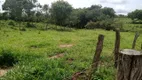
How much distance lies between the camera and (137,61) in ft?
8.47

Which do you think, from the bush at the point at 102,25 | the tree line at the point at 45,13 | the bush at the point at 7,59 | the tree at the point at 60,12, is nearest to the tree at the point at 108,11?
the tree line at the point at 45,13

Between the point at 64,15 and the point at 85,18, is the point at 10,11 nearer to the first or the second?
the point at 64,15

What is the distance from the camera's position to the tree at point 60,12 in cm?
3756

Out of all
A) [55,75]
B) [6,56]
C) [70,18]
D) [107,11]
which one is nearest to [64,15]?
[70,18]

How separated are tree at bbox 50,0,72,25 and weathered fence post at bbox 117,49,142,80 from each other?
3508 cm

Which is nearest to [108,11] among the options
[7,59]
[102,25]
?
[102,25]

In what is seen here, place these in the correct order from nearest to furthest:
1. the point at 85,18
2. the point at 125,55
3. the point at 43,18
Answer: the point at 125,55 → the point at 43,18 → the point at 85,18

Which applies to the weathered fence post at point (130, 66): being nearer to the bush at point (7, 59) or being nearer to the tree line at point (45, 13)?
the bush at point (7, 59)

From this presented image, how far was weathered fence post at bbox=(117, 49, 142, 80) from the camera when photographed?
8.45 feet

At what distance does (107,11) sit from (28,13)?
27.5 metres

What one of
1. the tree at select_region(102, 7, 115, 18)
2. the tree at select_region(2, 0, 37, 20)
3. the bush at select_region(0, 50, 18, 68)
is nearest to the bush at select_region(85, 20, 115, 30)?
the tree at select_region(2, 0, 37, 20)

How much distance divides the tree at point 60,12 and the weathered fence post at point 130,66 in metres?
35.1

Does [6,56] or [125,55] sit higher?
[125,55]

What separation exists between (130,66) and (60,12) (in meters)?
35.6
